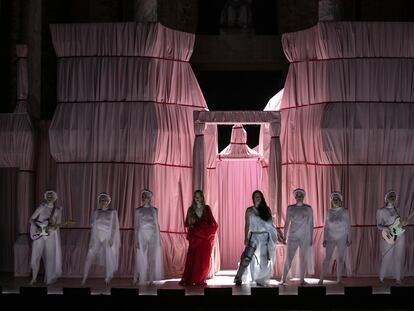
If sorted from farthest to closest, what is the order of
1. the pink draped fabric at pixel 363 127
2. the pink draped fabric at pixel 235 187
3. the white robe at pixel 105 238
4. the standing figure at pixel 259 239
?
the pink draped fabric at pixel 235 187 → the pink draped fabric at pixel 363 127 → the white robe at pixel 105 238 → the standing figure at pixel 259 239

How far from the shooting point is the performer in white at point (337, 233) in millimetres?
13602

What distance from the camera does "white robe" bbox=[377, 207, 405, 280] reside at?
13742 mm

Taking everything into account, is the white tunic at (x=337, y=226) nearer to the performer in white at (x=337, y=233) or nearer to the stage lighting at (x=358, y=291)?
the performer in white at (x=337, y=233)

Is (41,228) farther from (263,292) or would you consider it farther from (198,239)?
(263,292)

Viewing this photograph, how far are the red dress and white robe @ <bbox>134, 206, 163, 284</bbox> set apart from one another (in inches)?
19.3

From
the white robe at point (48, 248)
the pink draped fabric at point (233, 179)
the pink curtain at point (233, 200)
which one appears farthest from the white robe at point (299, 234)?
the white robe at point (48, 248)

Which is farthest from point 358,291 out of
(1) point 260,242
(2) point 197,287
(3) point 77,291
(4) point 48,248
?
(4) point 48,248

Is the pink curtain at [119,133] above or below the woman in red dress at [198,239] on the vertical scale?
above

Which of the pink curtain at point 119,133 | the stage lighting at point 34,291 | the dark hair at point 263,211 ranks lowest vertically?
the stage lighting at point 34,291

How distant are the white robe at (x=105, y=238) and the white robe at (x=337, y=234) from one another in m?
3.22

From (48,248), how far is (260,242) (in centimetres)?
332

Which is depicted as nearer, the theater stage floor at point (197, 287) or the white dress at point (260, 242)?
the theater stage floor at point (197, 287)

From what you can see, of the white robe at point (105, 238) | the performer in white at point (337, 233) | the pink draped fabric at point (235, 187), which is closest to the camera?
the performer in white at point (337, 233)

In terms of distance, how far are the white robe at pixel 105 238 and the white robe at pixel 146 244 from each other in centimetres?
34
